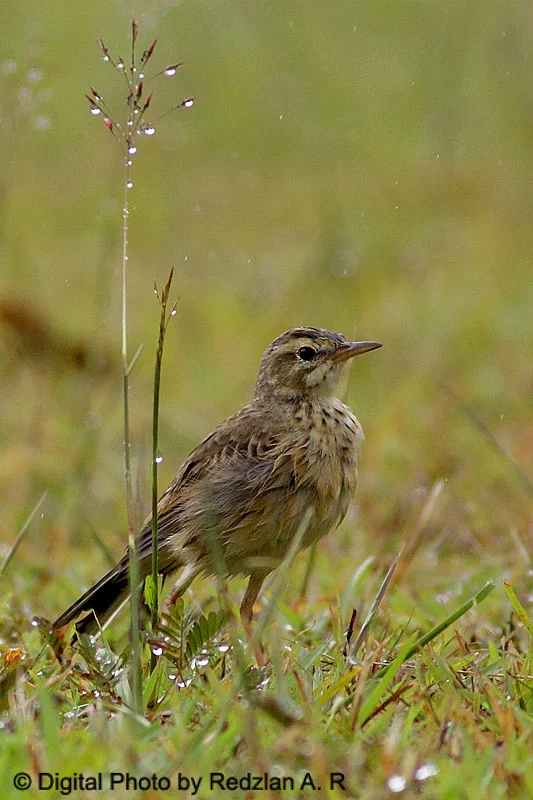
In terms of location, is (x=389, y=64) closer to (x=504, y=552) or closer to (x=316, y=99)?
(x=316, y=99)

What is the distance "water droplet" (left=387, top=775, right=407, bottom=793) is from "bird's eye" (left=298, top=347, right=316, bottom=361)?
2.48 m

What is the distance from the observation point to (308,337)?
505 cm

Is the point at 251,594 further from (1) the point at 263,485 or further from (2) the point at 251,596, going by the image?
(1) the point at 263,485

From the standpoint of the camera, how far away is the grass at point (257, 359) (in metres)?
3.05

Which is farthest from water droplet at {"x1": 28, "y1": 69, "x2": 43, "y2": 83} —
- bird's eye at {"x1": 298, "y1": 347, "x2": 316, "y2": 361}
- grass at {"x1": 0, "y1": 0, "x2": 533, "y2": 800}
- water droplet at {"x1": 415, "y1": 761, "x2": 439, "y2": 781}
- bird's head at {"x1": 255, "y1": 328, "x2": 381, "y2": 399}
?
water droplet at {"x1": 415, "y1": 761, "x2": 439, "y2": 781}

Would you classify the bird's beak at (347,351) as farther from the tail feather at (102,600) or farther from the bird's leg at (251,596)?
the tail feather at (102,600)

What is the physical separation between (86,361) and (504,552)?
3.95 m

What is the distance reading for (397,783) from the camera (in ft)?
8.92

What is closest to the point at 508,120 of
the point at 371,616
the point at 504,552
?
the point at 504,552

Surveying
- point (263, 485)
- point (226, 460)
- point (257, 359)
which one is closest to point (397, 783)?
point (263, 485)

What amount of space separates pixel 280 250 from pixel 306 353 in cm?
Result: 716

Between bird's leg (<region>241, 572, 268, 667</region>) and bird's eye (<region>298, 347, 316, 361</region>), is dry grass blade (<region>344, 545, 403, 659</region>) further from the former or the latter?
bird's eye (<region>298, 347, 316, 361</region>)

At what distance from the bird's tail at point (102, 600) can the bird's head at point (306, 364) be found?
3.39ft

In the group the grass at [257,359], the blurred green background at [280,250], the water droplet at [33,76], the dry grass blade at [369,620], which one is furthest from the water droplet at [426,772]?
the water droplet at [33,76]
